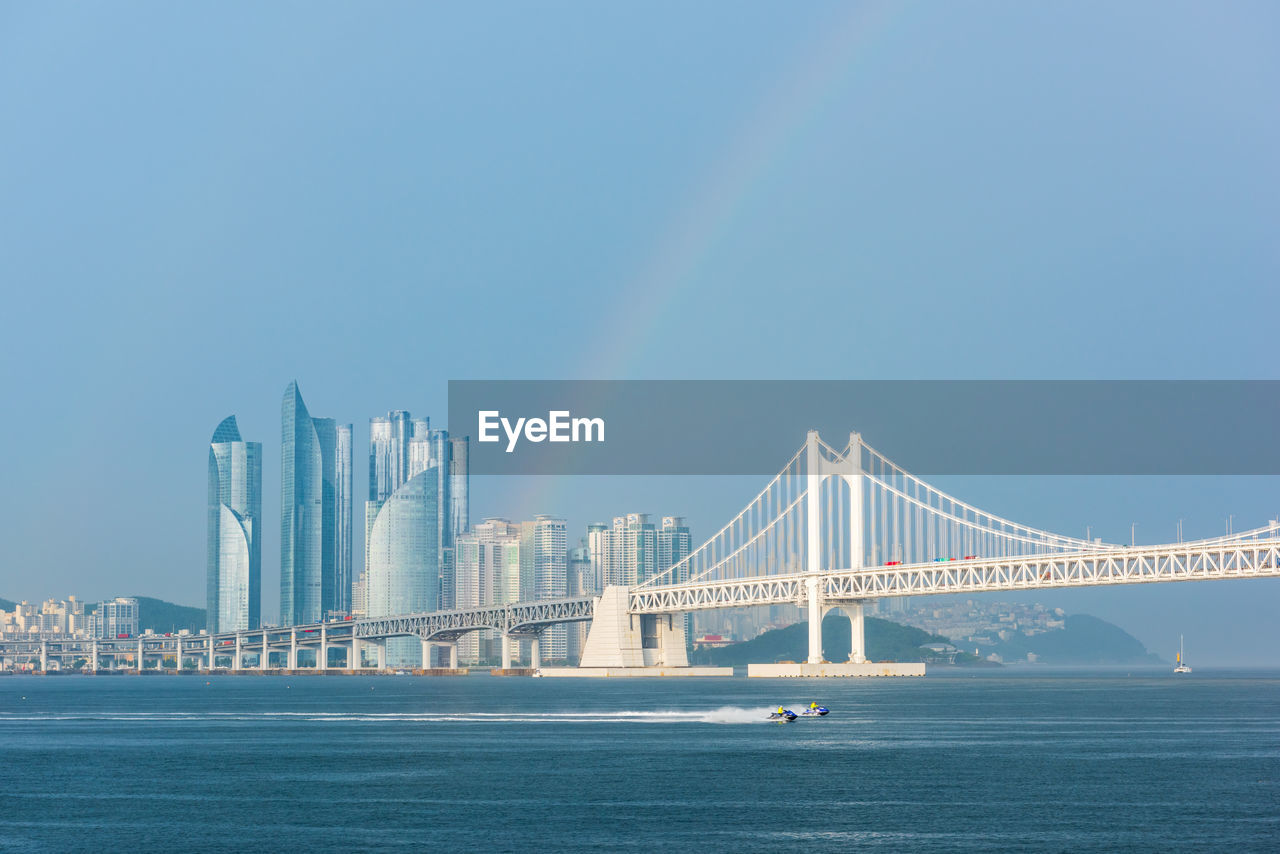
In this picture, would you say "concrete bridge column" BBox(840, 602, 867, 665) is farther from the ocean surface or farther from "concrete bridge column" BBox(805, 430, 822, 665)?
the ocean surface

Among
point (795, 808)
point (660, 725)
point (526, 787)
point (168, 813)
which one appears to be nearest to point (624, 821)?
point (795, 808)

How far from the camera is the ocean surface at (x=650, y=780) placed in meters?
41.9

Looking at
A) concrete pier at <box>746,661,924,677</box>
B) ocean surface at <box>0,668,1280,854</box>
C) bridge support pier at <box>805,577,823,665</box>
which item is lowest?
concrete pier at <box>746,661,924,677</box>

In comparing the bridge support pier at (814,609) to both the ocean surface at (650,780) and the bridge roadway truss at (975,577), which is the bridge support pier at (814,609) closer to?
the bridge roadway truss at (975,577)

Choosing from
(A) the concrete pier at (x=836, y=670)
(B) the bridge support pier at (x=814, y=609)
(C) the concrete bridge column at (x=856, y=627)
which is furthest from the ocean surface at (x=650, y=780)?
(A) the concrete pier at (x=836, y=670)

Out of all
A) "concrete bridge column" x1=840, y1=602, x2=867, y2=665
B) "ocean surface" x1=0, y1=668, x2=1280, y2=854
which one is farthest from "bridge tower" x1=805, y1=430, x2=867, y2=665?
"ocean surface" x1=0, y1=668, x2=1280, y2=854

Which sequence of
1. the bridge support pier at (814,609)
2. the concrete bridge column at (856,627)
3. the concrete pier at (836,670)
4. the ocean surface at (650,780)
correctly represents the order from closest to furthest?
the ocean surface at (650,780) < the bridge support pier at (814,609) < the concrete bridge column at (856,627) < the concrete pier at (836,670)

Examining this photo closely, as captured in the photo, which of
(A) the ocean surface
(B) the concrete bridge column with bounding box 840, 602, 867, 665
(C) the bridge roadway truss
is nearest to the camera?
(A) the ocean surface

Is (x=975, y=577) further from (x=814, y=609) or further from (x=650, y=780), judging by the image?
(x=650, y=780)

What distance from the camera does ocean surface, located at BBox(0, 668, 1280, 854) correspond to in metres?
41.9

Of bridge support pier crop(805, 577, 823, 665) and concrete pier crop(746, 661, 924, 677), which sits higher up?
bridge support pier crop(805, 577, 823, 665)

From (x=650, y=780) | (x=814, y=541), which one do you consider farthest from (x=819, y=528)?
(x=650, y=780)

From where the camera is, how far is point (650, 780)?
5416cm

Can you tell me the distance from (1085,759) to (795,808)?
60.5 feet
